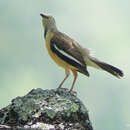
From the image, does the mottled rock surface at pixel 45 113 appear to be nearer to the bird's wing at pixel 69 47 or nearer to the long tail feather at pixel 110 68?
the bird's wing at pixel 69 47

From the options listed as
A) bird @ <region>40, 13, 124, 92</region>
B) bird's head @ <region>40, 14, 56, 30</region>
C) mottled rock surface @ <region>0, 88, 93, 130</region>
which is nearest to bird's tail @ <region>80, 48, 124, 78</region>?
bird @ <region>40, 13, 124, 92</region>

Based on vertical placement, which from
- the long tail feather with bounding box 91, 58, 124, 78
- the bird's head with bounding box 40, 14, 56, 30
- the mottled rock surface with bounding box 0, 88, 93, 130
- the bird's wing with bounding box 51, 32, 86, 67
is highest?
the bird's head with bounding box 40, 14, 56, 30

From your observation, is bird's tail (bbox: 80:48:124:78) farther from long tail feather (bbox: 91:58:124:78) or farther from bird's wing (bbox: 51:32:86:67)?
bird's wing (bbox: 51:32:86:67)

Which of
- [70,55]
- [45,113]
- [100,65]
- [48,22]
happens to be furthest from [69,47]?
[45,113]

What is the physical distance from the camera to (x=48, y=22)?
9.18 m

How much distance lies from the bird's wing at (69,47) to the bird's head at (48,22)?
0.55m

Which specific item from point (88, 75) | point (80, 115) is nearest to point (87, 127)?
point (80, 115)

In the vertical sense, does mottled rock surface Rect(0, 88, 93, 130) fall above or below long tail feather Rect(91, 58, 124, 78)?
below

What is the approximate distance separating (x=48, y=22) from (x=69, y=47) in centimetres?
128

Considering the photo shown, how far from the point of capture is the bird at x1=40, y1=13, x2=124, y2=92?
26.8ft

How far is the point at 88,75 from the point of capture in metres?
8.03

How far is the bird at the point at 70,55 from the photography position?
8.17 m

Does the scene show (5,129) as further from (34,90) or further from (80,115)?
(34,90)

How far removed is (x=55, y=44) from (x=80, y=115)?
3531 mm
